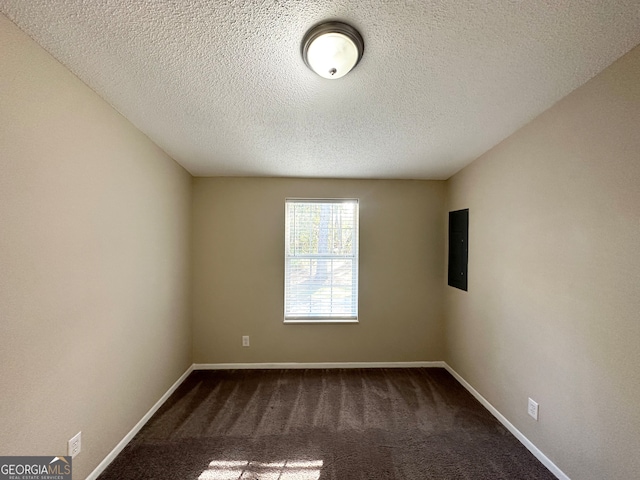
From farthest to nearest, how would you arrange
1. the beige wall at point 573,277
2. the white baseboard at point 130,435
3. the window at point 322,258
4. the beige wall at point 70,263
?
the window at point 322,258, the white baseboard at point 130,435, the beige wall at point 573,277, the beige wall at point 70,263

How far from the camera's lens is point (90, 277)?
1641mm

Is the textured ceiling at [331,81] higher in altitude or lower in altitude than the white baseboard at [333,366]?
higher

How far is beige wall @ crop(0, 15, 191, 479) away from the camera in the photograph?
118 centimetres

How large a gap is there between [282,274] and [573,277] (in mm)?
2632

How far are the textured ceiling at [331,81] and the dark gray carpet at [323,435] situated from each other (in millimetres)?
2377

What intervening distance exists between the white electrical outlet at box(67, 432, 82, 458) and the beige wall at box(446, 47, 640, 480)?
2.91m

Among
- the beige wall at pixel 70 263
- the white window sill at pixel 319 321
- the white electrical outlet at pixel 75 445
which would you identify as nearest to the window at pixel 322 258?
the white window sill at pixel 319 321

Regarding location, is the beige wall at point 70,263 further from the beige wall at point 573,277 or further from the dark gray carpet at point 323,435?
the beige wall at point 573,277

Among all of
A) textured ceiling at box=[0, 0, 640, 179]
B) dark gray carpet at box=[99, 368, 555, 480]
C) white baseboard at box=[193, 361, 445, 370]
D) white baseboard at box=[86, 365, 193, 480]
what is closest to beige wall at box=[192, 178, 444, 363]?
white baseboard at box=[193, 361, 445, 370]

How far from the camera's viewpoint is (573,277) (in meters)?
1.64

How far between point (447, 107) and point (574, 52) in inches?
23.6

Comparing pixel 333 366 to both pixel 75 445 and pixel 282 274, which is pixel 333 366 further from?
pixel 75 445

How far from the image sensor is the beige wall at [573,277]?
52.7 inches

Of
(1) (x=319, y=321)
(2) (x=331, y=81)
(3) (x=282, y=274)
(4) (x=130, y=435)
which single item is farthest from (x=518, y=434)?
(4) (x=130, y=435)
